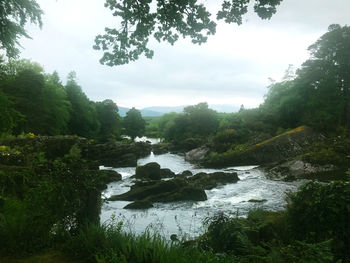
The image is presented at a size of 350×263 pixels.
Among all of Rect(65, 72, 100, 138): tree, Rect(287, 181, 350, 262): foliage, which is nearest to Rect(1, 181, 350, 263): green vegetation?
Rect(287, 181, 350, 262): foliage

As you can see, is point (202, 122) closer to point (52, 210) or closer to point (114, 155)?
point (114, 155)

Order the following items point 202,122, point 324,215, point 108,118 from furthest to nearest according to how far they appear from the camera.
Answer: point 108,118 < point 202,122 < point 324,215

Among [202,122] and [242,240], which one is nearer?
[242,240]

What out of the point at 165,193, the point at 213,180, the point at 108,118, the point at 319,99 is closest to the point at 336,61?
the point at 319,99

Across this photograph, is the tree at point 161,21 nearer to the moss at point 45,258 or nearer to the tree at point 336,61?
the moss at point 45,258

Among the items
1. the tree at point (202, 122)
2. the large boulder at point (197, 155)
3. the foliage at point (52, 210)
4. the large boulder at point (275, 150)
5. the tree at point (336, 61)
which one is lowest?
the large boulder at point (197, 155)

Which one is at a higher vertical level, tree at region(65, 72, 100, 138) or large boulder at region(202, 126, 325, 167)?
tree at region(65, 72, 100, 138)

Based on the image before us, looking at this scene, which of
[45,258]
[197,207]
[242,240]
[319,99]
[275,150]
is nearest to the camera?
[45,258]

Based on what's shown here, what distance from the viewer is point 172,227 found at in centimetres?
1135

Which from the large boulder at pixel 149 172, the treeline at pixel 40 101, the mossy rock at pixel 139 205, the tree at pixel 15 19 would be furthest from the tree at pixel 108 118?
the tree at pixel 15 19

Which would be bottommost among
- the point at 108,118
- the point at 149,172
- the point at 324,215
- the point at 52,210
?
the point at 149,172

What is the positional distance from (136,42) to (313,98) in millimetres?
35807

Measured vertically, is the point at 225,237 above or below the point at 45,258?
below

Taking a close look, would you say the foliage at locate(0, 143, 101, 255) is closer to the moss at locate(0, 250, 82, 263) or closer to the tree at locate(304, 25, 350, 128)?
the moss at locate(0, 250, 82, 263)
